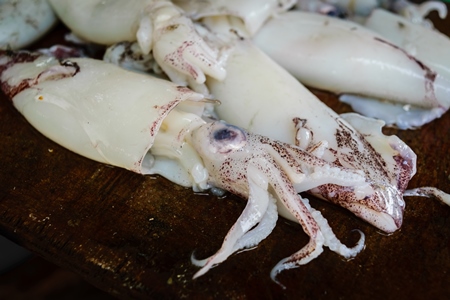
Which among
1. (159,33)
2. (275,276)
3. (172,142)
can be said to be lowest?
(275,276)

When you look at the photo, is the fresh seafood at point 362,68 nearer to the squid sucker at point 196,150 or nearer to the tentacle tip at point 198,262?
the squid sucker at point 196,150

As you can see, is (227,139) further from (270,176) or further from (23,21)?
(23,21)

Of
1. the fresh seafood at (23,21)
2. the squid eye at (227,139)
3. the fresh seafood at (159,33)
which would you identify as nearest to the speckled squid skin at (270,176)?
the squid eye at (227,139)

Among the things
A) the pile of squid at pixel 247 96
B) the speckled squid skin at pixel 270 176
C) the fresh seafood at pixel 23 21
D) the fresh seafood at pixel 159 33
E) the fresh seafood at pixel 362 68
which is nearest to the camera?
the speckled squid skin at pixel 270 176

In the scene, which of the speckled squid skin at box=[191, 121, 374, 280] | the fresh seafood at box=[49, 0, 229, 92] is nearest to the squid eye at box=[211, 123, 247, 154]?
the speckled squid skin at box=[191, 121, 374, 280]

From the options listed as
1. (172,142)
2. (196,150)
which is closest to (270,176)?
(196,150)

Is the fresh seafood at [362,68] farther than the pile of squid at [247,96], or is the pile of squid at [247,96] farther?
the fresh seafood at [362,68]

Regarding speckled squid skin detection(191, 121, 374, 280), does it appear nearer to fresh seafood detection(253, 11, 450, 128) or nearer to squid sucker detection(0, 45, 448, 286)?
squid sucker detection(0, 45, 448, 286)

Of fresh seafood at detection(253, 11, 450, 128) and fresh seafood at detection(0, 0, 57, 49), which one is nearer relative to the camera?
fresh seafood at detection(253, 11, 450, 128)
